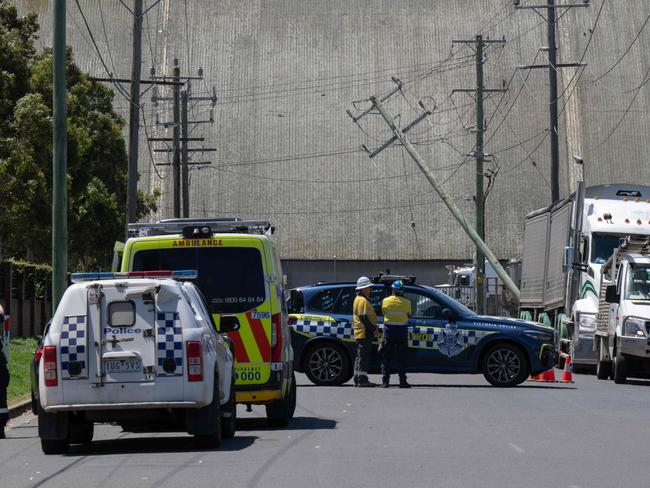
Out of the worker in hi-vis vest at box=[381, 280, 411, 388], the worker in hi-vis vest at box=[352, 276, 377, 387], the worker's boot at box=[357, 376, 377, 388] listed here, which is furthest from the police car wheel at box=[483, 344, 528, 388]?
the worker in hi-vis vest at box=[352, 276, 377, 387]

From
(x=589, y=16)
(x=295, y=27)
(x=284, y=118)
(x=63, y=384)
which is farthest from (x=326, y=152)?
(x=63, y=384)

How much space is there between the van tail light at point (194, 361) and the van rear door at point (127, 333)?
1.10 feet

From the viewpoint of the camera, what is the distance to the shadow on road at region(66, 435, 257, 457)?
1382 cm

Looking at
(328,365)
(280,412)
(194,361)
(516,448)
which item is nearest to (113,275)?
(194,361)

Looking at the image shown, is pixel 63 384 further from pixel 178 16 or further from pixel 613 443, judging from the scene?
pixel 178 16

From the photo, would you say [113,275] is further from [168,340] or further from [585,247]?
[585,247]

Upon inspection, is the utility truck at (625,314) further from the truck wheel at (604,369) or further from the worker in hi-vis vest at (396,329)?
the worker in hi-vis vest at (396,329)

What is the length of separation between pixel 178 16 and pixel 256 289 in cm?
6082

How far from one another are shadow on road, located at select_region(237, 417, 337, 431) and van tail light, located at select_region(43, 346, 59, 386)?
353 cm

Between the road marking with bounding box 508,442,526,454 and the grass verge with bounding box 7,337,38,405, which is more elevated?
the road marking with bounding box 508,442,526,454

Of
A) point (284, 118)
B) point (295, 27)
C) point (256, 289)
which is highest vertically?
point (295, 27)

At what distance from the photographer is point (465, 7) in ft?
246

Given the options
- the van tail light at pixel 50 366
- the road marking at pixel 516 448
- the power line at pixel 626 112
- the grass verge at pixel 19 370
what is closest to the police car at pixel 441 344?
the grass verge at pixel 19 370

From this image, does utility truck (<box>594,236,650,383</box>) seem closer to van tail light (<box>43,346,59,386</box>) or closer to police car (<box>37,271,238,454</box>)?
police car (<box>37,271,238,454</box>)
